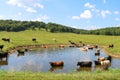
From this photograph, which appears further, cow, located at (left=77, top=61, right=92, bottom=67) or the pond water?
cow, located at (left=77, top=61, right=92, bottom=67)

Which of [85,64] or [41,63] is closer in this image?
[85,64]

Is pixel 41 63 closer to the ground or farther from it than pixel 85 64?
closer to the ground

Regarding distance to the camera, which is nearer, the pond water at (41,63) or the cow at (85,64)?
the pond water at (41,63)

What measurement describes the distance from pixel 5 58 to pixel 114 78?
2713 centimetres

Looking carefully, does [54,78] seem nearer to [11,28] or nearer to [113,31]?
[11,28]

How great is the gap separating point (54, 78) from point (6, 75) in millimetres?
3920

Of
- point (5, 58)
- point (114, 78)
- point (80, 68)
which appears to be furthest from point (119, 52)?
point (114, 78)

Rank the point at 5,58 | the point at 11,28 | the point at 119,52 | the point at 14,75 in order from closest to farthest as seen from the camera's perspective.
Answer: the point at 14,75 → the point at 5,58 → the point at 119,52 → the point at 11,28

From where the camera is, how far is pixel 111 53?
5381 centimetres

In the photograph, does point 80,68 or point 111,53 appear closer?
point 80,68

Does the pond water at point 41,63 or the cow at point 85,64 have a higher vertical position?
the cow at point 85,64

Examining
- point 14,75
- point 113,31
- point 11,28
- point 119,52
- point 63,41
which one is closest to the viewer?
point 14,75

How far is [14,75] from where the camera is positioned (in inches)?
834

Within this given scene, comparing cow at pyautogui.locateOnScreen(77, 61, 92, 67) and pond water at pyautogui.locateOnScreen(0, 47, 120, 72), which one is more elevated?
cow at pyautogui.locateOnScreen(77, 61, 92, 67)
